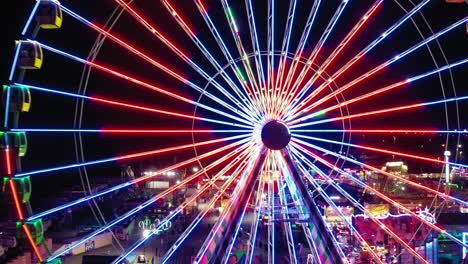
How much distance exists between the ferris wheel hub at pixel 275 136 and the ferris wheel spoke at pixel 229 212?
324 mm

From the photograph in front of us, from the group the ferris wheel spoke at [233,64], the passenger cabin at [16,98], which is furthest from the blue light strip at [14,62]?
the ferris wheel spoke at [233,64]

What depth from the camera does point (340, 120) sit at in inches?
486

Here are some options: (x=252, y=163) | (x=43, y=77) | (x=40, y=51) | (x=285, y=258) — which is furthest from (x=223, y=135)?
(x=43, y=77)

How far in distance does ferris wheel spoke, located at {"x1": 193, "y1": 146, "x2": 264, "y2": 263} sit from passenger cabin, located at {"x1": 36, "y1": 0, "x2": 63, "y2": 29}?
427 cm

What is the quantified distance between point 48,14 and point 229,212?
453 cm

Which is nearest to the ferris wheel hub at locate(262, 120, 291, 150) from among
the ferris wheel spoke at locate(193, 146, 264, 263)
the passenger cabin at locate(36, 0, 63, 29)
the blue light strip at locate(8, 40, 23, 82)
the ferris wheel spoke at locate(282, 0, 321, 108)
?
the ferris wheel spoke at locate(193, 146, 264, 263)

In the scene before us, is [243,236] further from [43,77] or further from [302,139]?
[302,139]

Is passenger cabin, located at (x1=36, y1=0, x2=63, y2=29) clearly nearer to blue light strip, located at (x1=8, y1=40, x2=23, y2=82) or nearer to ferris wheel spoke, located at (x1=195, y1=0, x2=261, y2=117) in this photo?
blue light strip, located at (x1=8, y1=40, x2=23, y2=82)

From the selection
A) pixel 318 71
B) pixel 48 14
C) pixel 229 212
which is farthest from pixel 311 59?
pixel 48 14

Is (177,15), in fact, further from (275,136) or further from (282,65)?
(275,136)

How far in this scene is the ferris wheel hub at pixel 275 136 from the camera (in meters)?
11.2

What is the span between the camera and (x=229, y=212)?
10484mm

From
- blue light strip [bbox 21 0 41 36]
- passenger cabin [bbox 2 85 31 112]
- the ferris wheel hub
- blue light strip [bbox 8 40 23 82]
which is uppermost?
blue light strip [bbox 21 0 41 36]

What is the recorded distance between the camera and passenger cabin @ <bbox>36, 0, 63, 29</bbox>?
9883mm
